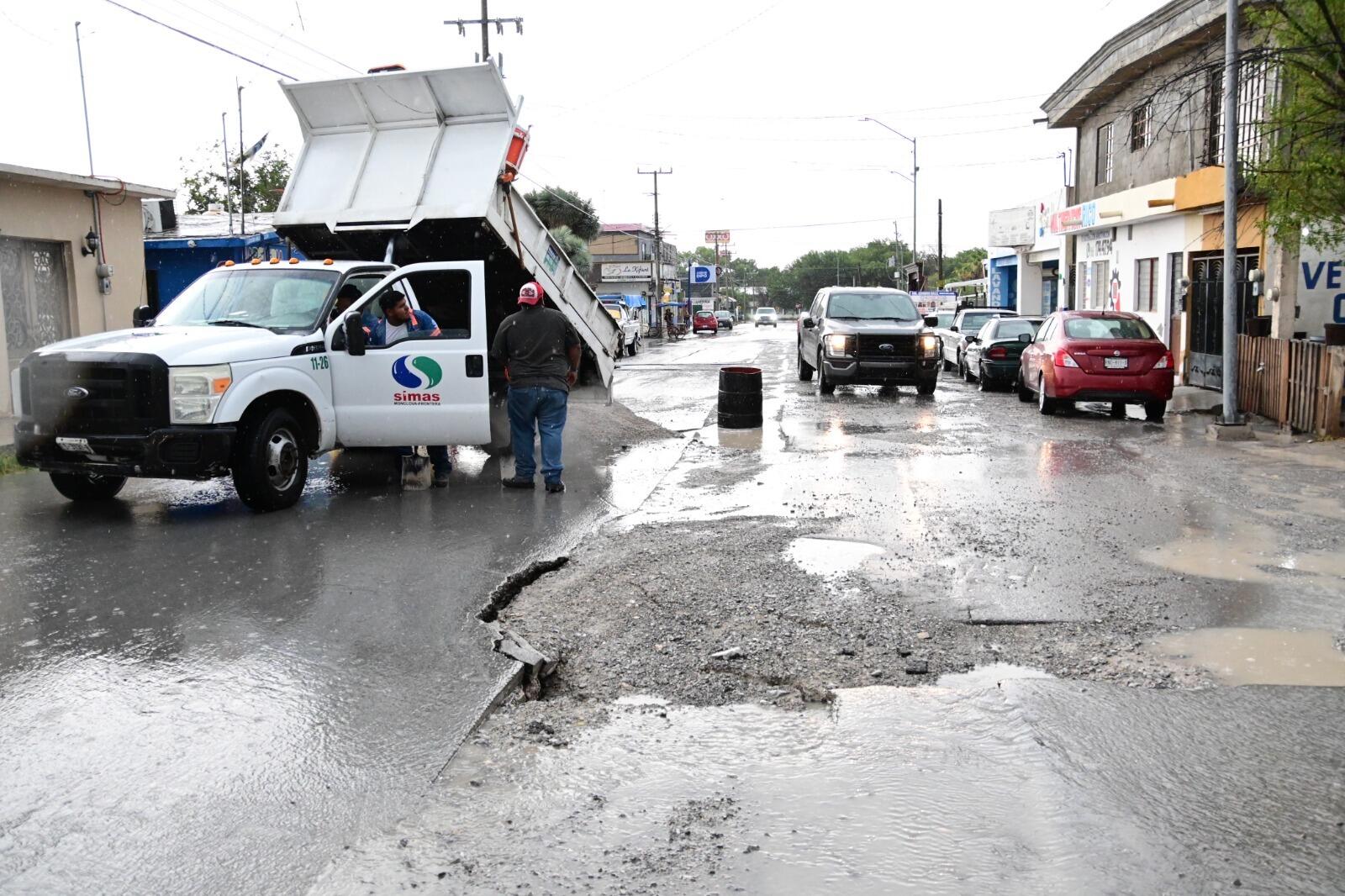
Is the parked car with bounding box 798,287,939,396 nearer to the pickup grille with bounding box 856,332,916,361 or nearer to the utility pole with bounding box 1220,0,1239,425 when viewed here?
the pickup grille with bounding box 856,332,916,361

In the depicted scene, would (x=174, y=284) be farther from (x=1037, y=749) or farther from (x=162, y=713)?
(x=1037, y=749)

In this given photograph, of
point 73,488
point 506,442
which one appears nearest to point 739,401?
point 506,442

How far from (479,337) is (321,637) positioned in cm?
483

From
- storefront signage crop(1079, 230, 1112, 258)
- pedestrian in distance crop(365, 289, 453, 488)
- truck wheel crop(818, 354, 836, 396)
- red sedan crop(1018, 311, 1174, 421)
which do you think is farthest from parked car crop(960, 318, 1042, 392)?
pedestrian in distance crop(365, 289, 453, 488)

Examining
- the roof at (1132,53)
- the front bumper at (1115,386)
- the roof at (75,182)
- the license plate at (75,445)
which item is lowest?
the front bumper at (1115,386)

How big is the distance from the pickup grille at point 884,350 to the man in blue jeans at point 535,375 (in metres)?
10.5

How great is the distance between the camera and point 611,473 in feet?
39.0

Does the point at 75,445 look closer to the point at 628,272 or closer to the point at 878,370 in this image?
the point at 878,370

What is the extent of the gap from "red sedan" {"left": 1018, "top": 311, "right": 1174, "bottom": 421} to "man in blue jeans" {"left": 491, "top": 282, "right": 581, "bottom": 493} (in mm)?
9166

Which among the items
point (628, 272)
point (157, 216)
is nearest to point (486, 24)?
point (157, 216)

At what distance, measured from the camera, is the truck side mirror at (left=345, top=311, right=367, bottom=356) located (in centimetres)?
987

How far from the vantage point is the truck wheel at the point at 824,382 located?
67.9 ft

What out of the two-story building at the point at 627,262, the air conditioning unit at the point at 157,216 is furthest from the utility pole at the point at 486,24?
the two-story building at the point at 627,262

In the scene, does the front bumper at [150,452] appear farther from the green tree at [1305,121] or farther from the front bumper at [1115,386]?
the front bumper at [1115,386]
